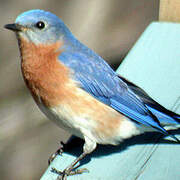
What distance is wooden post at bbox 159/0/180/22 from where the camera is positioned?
4446 mm

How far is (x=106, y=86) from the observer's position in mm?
3699

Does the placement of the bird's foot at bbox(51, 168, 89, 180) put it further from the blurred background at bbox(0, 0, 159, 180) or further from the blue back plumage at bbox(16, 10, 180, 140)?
the blurred background at bbox(0, 0, 159, 180)

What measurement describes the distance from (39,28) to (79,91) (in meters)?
0.55

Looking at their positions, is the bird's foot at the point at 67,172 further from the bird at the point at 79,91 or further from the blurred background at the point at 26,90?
the blurred background at the point at 26,90

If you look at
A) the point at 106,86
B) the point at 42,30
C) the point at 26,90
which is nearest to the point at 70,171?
the point at 106,86

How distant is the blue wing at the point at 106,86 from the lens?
3.60 metres

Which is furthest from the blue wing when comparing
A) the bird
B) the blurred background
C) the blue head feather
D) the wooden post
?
the blurred background

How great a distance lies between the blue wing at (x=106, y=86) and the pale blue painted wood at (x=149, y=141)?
179 millimetres

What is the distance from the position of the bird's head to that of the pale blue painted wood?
70 centimetres

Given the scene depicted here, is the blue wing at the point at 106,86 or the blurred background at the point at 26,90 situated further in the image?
the blurred background at the point at 26,90

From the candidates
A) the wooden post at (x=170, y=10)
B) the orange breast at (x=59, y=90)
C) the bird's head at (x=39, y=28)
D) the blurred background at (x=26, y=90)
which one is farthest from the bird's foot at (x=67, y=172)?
the blurred background at (x=26, y=90)

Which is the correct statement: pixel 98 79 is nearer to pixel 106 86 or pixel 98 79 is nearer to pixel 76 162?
pixel 106 86

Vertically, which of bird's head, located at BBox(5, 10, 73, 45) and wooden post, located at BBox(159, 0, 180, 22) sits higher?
wooden post, located at BBox(159, 0, 180, 22)

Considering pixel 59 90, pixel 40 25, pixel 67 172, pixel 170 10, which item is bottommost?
pixel 67 172
